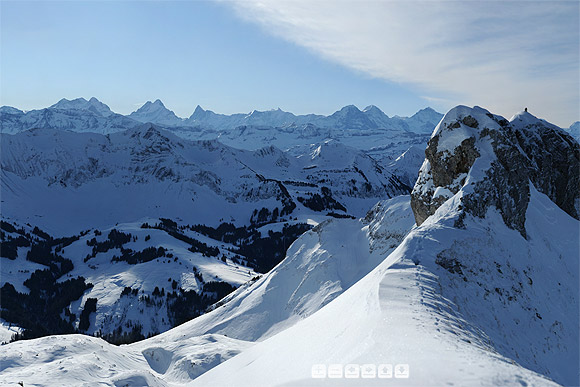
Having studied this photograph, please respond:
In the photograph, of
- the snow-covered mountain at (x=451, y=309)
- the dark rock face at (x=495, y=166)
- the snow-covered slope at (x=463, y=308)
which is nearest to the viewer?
the snow-covered slope at (x=463, y=308)

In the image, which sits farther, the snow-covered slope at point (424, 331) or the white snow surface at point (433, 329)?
the white snow surface at point (433, 329)

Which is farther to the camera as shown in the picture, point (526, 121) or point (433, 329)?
point (526, 121)

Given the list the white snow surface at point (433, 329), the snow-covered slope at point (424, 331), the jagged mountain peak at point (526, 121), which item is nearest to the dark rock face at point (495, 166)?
the jagged mountain peak at point (526, 121)

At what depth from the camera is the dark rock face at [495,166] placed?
35.6m

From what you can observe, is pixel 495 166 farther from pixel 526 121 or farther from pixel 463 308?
pixel 526 121

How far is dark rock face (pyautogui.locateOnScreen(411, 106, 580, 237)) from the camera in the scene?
117 ft

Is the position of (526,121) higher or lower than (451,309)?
higher

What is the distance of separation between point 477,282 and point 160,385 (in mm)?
34239

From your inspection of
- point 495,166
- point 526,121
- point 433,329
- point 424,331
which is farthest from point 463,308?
point 526,121

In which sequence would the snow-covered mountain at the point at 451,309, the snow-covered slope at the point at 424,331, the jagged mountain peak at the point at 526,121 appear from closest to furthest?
the snow-covered slope at the point at 424,331, the snow-covered mountain at the point at 451,309, the jagged mountain peak at the point at 526,121

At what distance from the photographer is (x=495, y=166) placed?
37781 mm

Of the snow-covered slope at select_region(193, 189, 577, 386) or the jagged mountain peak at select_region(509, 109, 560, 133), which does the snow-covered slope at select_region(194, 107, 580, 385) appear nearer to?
the snow-covered slope at select_region(193, 189, 577, 386)

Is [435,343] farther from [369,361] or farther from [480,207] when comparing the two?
[480,207]

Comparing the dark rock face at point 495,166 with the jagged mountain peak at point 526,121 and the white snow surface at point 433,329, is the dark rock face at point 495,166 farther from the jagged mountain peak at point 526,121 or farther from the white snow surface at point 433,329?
the white snow surface at point 433,329
